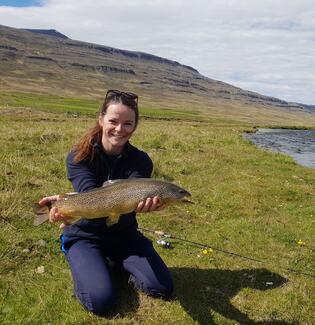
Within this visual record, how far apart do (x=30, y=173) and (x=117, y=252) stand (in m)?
6.11

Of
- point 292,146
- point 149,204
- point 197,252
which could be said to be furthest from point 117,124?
point 292,146

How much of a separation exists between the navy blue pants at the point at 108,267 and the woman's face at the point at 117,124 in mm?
1472

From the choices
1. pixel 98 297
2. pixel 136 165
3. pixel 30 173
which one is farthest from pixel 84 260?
pixel 30 173

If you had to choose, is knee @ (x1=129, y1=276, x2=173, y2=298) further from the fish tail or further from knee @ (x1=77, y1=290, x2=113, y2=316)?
the fish tail

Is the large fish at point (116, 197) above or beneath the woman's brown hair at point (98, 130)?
beneath

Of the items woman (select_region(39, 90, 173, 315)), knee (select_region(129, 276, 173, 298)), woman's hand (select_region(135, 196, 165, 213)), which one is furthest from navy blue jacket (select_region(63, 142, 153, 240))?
woman's hand (select_region(135, 196, 165, 213))

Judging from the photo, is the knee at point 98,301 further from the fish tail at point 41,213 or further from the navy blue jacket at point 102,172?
the fish tail at point 41,213

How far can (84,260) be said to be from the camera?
6.78 m

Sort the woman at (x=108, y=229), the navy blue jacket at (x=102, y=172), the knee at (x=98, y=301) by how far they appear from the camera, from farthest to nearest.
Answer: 1. the navy blue jacket at (x=102, y=172)
2. the woman at (x=108, y=229)
3. the knee at (x=98, y=301)

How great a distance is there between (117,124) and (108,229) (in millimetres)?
1600

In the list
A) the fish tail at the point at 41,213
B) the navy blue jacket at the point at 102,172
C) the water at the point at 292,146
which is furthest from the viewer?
the water at the point at 292,146

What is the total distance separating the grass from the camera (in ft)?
21.6

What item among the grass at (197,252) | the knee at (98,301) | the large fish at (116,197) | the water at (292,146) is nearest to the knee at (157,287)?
the grass at (197,252)

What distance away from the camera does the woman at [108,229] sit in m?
6.68
